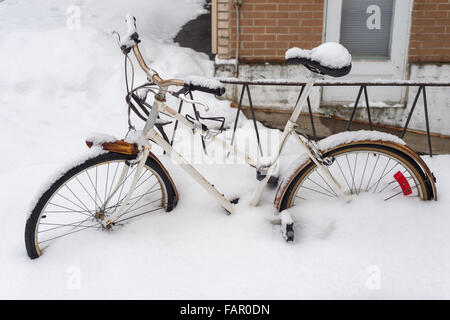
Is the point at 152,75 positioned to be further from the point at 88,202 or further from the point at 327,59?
the point at 88,202

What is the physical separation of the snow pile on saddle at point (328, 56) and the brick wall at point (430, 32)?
3060 millimetres

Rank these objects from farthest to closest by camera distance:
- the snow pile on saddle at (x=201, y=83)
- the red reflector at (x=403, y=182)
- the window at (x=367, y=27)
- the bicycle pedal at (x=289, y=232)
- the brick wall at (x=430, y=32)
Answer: the window at (x=367, y=27) < the brick wall at (x=430, y=32) < the red reflector at (x=403, y=182) < the bicycle pedal at (x=289, y=232) < the snow pile on saddle at (x=201, y=83)

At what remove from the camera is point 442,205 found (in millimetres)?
2953

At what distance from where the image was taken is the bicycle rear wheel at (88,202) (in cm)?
247

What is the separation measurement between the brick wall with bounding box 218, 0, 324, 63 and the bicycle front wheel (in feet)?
6.87

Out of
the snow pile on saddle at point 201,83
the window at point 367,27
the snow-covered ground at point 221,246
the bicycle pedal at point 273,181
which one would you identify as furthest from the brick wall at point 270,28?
the snow pile on saddle at point 201,83

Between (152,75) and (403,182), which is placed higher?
(152,75)

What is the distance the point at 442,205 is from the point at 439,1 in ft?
10.00

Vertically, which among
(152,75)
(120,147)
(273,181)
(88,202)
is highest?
(152,75)

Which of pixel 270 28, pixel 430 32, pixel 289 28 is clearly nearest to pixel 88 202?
pixel 270 28

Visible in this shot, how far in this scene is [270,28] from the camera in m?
5.03

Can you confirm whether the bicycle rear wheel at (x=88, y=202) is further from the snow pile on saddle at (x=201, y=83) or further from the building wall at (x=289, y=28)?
the building wall at (x=289, y=28)

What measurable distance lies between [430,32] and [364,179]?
9.13 ft

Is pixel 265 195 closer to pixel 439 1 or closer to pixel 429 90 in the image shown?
pixel 429 90
